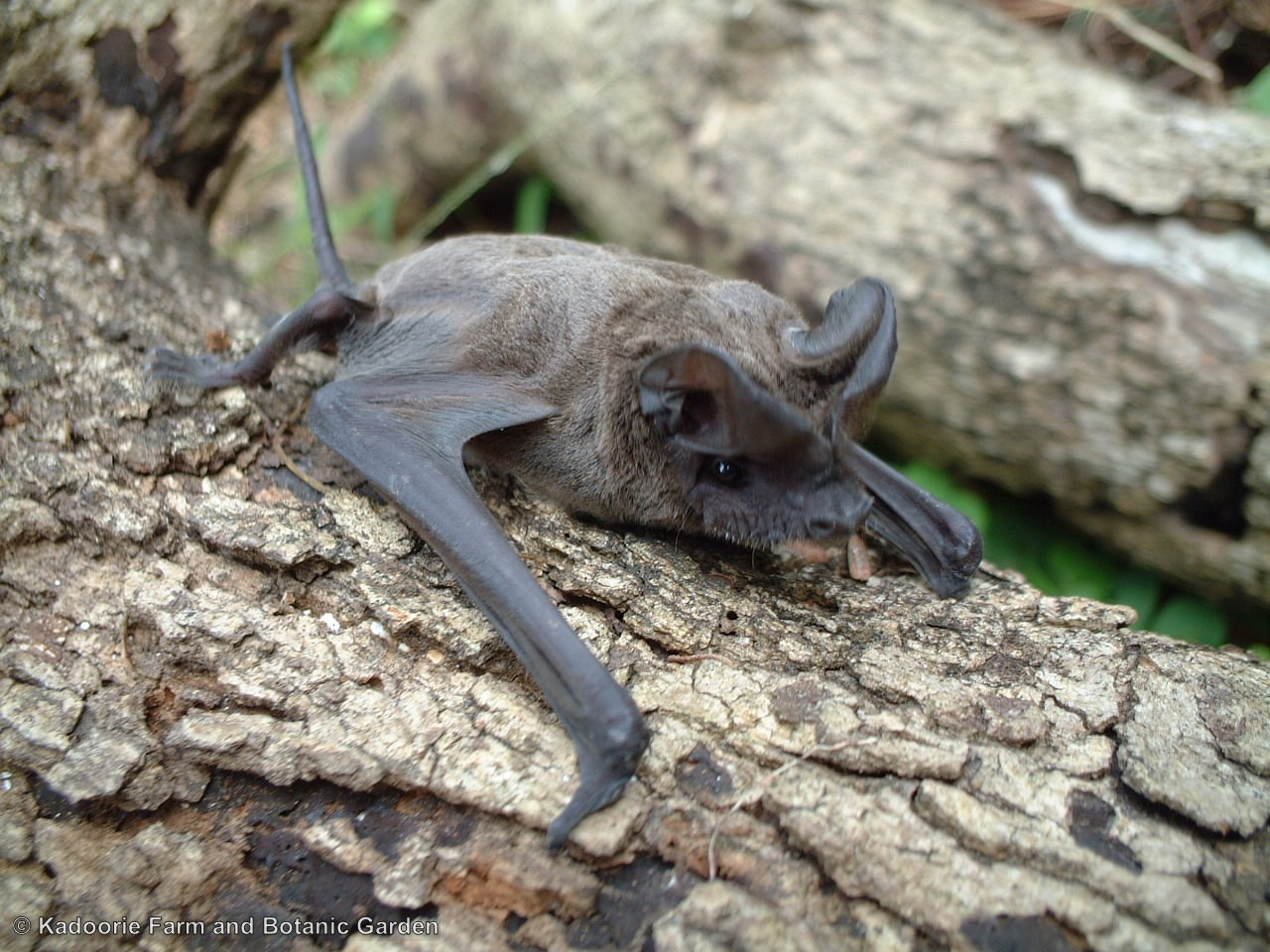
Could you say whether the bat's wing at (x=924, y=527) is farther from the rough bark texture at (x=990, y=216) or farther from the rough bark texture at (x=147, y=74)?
the rough bark texture at (x=147, y=74)

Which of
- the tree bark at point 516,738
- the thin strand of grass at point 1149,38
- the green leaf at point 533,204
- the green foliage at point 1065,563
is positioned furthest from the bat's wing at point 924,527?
the green leaf at point 533,204

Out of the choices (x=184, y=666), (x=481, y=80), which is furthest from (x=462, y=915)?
(x=481, y=80)

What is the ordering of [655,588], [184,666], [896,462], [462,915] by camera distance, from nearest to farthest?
[462,915], [184,666], [655,588], [896,462]

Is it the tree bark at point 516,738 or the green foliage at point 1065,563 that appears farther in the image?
the green foliage at point 1065,563

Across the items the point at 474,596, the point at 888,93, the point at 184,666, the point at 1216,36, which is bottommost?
the point at 1216,36

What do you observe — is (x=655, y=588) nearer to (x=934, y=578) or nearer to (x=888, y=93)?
(x=934, y=578)

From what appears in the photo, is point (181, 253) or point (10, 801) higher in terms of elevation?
point (181, 253)
